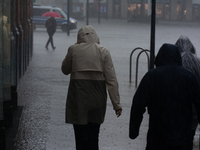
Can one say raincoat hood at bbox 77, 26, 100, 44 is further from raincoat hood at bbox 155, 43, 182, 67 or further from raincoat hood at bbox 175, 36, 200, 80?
raincoat hood at bbox 175, 36, 200, 80

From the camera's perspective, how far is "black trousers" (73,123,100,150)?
402cm

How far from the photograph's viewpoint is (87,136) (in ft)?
13.2

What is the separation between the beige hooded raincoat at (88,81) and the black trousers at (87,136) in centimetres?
8

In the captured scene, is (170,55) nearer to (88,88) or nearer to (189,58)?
(88,88)

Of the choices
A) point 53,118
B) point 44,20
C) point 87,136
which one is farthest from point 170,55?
point 44,20

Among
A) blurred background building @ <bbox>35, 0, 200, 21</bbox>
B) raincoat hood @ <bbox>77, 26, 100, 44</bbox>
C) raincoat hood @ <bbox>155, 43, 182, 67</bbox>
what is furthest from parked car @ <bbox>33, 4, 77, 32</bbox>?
raincoat hood @ <bbox>155, 43, 182, 67</bbox>

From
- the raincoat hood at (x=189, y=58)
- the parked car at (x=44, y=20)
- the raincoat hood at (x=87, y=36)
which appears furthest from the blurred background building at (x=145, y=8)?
the raincoat hood at (x=87, y=36)

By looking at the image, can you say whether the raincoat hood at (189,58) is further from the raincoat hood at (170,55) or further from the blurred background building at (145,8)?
the blurred background building at (145,8)

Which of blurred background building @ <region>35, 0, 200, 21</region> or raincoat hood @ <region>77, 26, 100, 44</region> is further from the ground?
blurred background building @ <region>35, 0, 200, 21</region>

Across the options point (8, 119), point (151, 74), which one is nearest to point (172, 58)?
point (151, 74)

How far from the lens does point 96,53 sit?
4.04 m

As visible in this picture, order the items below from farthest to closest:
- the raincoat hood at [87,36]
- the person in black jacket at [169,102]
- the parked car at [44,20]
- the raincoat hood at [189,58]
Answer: the parked car at [44,20] → the raincoat hood at [189,58] → the raincoat hood at [87,36] → the person in black jacket at [169,102]

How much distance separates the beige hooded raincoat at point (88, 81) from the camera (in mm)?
3963

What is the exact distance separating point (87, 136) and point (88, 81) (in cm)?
55
